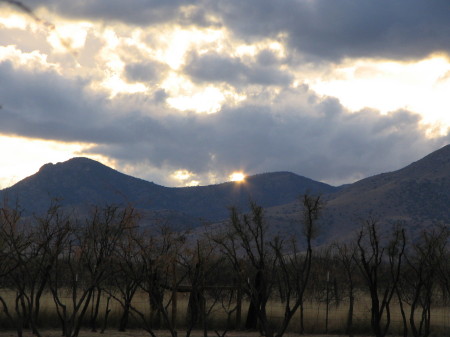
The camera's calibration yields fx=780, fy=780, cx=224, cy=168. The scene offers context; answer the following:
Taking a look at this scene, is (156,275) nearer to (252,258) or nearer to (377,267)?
(252,258)

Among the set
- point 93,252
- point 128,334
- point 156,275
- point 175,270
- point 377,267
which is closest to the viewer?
point 175,270

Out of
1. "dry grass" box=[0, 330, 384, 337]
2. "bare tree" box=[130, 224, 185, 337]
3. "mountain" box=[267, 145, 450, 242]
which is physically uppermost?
"mountain" box=[267, 145, 450, 242]

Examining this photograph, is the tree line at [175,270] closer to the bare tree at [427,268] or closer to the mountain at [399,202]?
the bare tree at [427,268]

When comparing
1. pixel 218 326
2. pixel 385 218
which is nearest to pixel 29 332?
pixel 218 326

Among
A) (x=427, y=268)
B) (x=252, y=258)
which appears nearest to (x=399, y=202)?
(x=427, y=268)

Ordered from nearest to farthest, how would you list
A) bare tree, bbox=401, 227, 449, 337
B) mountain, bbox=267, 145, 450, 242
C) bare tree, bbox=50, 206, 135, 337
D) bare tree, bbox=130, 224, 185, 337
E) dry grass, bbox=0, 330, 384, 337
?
bare tree, bbox=130, 224, 185, 337, bare tree, bbox=50, 206, 135, 337, bare tree, bbox=401, 227, 449, 337, dry grass, bbox=0, 330, 384, 337, mountain, bbox=267, 145, 450, 242

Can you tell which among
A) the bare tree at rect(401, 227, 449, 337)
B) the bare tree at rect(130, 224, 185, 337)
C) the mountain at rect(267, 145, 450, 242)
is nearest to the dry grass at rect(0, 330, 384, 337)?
the bare tree at rect(130, 224, 185, 337)

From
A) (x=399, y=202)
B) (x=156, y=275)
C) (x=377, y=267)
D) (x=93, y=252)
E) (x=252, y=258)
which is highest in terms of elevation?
(x=399, y=202)

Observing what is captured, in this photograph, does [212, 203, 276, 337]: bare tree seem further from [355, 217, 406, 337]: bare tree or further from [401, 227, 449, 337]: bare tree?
[401, 227, 449, 337]: bare tree

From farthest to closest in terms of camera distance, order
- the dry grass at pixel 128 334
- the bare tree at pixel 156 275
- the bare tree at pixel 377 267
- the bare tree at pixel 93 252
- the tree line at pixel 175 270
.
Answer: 1. the dry grass at pixel 128 334
2. the bare tree at pixel 377 267
3. the tree line at pixel 175 270
4. the bare tree at pixel 93 252
5. the bare tree at pixel 156 275

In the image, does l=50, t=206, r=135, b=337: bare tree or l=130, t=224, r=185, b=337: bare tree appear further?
l=50, t=206, r=135, b=337: bare tree

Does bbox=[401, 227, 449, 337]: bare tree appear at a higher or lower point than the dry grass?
higher

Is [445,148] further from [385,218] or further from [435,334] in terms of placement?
[435,334]

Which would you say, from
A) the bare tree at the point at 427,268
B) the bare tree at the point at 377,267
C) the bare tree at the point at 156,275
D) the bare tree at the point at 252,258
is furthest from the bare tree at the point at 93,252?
the bare tree at the point at 427,268
